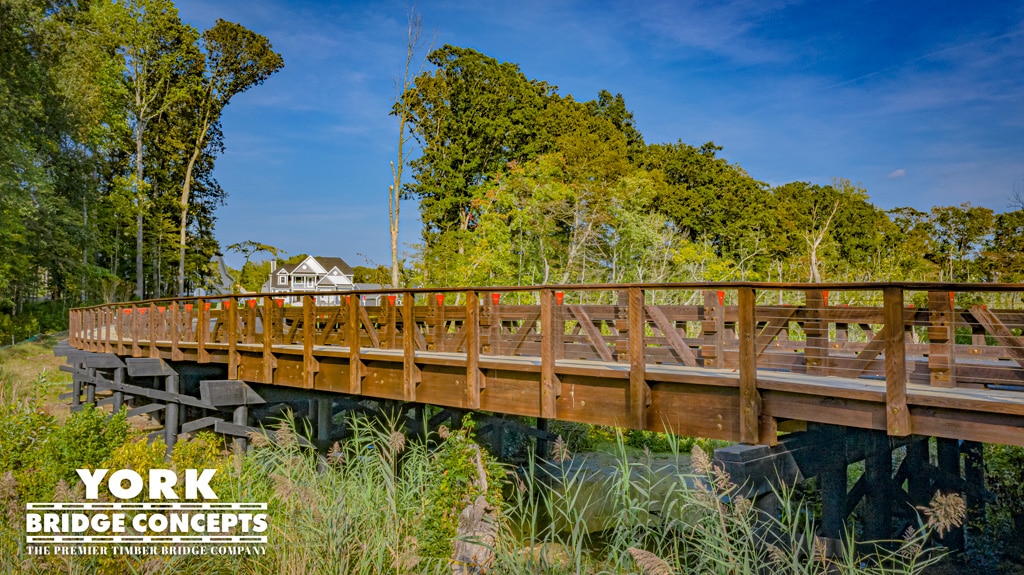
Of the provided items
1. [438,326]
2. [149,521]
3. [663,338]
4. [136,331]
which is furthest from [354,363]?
[136,331]

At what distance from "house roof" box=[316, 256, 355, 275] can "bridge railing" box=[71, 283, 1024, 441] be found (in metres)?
57.8

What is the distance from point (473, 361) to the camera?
8.18 meters

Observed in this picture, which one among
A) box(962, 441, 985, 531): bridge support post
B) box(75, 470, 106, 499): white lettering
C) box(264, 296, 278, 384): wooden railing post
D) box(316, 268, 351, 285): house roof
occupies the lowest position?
box(962, 441, 985, 531): bridge support post

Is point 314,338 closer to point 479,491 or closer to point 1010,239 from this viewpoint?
point 479,491

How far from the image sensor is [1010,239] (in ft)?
109

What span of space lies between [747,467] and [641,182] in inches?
974

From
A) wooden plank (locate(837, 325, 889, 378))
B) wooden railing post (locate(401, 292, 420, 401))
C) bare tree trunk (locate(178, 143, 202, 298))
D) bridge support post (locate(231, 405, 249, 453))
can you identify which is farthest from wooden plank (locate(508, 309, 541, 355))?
bare tree trunk (locate(178, 143, 202, 298))

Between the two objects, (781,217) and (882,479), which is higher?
(781,217)

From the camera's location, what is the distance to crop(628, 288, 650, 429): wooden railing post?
22.3 feet

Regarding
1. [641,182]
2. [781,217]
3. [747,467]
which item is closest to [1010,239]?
[781,217]

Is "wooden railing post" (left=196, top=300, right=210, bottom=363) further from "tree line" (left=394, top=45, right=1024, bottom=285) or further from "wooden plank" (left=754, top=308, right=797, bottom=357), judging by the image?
"tree line" (left=394, top=45, right=1024, bottom=285)

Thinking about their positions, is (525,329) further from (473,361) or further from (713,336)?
(713,336)

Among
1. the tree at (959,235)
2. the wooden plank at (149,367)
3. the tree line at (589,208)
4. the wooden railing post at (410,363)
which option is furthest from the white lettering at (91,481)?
the tree at (959,235)

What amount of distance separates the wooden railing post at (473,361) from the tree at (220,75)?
32.3 meters
